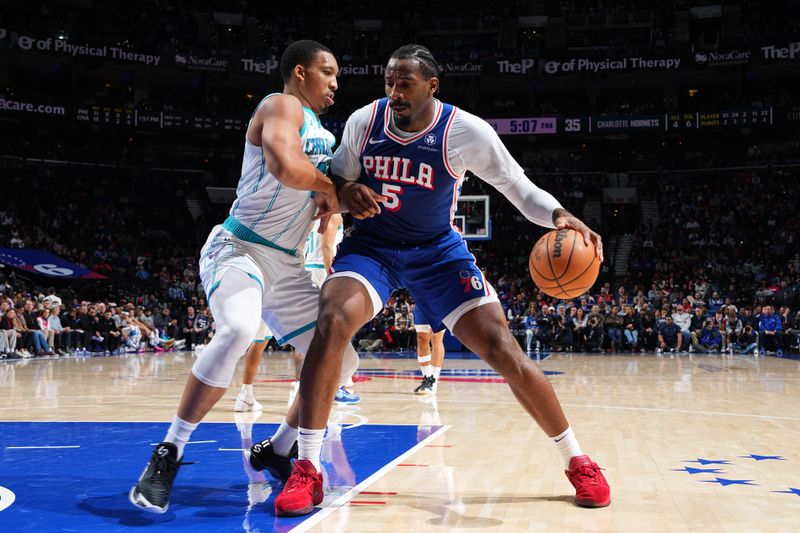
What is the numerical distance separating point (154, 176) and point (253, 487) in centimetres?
3021

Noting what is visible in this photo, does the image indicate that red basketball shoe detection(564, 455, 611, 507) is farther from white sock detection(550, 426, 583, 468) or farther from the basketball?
the basketball

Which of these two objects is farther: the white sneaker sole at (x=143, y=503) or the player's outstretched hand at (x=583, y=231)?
the player's outstretched hand at (x=583, y=231)

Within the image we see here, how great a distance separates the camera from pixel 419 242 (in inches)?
150

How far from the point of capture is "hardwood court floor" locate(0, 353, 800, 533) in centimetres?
324

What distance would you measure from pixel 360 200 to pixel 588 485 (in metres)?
1.62

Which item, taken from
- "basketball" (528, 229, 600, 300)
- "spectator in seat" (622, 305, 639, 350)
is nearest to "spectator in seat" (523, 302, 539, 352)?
"spectator in seat" (622, 305, 639, 350)

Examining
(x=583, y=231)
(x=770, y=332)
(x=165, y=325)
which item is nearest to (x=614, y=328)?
(x=770, y=332)

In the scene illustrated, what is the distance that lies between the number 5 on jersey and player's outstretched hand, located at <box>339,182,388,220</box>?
6cm

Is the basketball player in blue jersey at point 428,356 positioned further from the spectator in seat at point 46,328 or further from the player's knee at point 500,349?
the spectator in seat at point 46,328

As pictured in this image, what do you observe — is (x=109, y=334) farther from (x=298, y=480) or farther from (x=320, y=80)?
(x=298, y=480)

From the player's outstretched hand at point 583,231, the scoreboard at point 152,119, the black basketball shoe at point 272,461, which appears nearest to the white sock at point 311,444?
the black basketball shoe at point 272,461

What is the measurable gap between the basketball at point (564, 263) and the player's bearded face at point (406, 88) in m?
0.85

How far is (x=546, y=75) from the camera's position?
30.4 m

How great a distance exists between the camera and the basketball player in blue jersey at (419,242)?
3.48 meters
